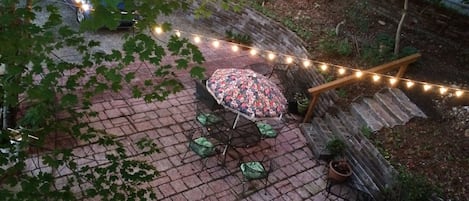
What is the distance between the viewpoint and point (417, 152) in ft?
24.2

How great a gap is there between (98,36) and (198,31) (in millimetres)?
2764

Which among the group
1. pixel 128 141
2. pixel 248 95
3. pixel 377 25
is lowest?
pixel 128 141

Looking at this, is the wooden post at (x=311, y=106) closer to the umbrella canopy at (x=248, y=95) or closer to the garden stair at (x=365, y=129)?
the garden stair at (x=365, y=129)

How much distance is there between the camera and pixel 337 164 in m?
7.48

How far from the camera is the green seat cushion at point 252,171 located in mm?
6809

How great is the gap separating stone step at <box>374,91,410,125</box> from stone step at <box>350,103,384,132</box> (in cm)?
36

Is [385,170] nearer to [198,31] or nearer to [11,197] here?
[11,197]

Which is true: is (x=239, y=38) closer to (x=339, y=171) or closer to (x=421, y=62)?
(x=421, y=62)

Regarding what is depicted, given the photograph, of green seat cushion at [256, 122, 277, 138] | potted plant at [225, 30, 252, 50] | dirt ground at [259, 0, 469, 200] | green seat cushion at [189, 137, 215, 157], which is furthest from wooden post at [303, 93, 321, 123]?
potted plant at [225, 30, 252, 50]

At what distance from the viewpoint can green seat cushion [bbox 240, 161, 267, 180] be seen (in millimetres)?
6809

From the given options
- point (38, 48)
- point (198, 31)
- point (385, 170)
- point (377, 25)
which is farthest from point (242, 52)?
point (38, 48)

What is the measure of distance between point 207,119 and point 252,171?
1362mm

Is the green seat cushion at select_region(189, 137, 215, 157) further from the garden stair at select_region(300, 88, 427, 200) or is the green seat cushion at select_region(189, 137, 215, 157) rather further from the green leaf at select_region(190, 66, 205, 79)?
the green leaf at select_region(190, 66, 205, 79)

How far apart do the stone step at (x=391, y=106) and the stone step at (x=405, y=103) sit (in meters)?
0.08
